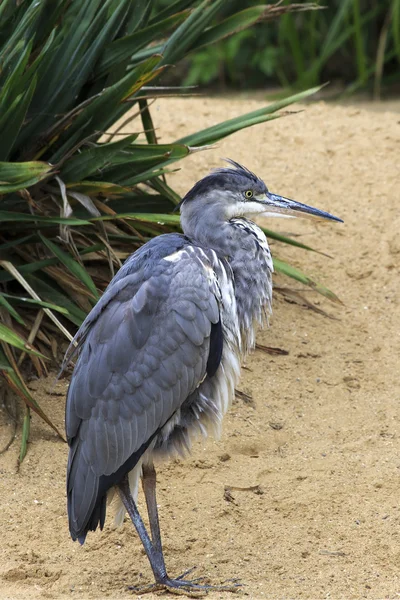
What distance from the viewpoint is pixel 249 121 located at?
5.54 metres

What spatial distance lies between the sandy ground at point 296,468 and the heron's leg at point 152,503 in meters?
0.20

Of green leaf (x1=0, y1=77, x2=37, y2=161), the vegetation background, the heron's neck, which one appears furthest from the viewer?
the vegetation background

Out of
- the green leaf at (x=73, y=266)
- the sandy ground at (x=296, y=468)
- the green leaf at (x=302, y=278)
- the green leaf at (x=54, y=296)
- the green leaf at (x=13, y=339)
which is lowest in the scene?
the sandy ground at (x=296, y=468)

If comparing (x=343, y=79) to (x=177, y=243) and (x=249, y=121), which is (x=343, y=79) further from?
(x=177, y=243)

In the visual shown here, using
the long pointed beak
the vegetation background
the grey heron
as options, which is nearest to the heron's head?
the long pointed beak

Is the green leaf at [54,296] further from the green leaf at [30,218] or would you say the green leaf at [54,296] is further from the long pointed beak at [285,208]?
the long pointed beak at [285,208]

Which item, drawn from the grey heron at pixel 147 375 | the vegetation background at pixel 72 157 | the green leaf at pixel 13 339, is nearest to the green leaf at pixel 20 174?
the vegetation background at pixel 72 157

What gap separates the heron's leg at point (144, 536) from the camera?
4.05 m

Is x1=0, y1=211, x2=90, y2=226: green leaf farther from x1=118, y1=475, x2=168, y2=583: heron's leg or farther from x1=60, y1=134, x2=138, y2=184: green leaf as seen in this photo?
x1=118, y1=475, x2=168, y2=583: heron's leg

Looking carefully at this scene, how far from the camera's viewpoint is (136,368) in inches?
160

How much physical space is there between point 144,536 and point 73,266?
174cm

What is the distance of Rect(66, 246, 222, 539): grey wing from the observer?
403 cm

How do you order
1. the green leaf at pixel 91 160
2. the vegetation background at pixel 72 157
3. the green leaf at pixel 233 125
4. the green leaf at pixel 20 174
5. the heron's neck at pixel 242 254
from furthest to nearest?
the green leaf at pixel 233 125 → the green leaf at pixel 91 160 → the vegetation background at pixel 72 157 → the green leaf at pixel 20 174 → the heron's neck at pixel 242 254

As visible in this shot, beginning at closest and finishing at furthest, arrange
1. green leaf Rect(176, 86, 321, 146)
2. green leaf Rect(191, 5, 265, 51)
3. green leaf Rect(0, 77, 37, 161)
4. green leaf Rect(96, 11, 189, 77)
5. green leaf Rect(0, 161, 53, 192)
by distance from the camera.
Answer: green leaf Rect(0, 161, 53, 192) < green leaf Rect(0, 77, 37, 161) < green leaf Rect(96, 11, 189, 77) < green leaf Rect(176, 86, 321, 146) < green leaf Rect(191, 5, 265, 51)
